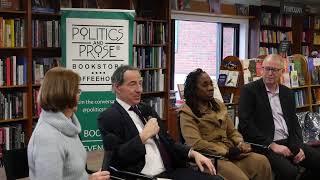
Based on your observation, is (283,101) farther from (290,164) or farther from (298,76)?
(298,76)

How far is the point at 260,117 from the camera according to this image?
379cm

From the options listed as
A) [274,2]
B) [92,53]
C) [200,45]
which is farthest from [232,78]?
[274,2]

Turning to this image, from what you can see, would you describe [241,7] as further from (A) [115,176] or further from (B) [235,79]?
(A) [115,176]

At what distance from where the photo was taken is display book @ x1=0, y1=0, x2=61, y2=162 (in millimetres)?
4418

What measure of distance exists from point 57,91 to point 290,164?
7.66 feet

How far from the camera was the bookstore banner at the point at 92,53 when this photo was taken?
4301 mm

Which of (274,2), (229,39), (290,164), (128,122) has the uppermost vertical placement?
(274,2)

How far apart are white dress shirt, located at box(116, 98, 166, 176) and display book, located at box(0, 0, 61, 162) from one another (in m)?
2.05

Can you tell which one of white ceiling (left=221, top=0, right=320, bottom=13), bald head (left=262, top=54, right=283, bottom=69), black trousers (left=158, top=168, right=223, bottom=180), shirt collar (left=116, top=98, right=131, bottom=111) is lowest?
black trousers (left=158, top=168, right=223, bottom=180)

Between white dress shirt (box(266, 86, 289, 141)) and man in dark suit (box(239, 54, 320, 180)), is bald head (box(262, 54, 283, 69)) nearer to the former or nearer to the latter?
man in dark suit (box(239, 54, 320, 180))

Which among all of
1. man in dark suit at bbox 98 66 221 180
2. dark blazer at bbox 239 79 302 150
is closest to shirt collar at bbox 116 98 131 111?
man in dark suit at bbox 98 66 221 180

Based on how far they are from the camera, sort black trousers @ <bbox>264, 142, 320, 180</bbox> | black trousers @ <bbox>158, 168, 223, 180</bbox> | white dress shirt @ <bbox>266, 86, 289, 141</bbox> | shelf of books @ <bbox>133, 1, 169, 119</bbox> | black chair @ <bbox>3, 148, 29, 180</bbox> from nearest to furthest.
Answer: black chair @ <bbox>3, 148, 29, 180</bbox>, black trousers @ <bbox>158, 168, 223, 180</bbox>, black trousers @ <bbox>264, 142, 320, 180</bbox>, white dress shirt @ <bbox>266, 86, 289, 141</bbox>, shelf of books @ <bbox>133, 1, 169, 119</bbox>

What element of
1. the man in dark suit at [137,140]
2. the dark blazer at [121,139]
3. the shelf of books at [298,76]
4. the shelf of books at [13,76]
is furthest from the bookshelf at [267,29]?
the dark blazer at [121,139]

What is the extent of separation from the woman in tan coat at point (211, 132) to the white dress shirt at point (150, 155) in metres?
0.47
